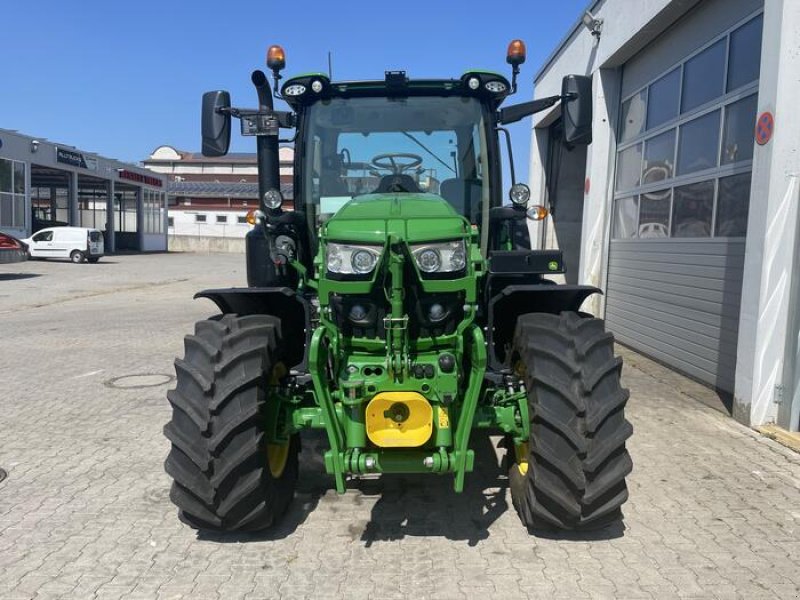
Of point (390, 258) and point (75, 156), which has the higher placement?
point (75, 156)

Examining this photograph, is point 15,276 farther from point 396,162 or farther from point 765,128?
point 765,128

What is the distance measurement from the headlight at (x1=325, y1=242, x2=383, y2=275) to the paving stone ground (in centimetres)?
145

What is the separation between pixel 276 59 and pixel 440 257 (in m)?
2.25

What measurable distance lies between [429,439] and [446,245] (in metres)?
0.99

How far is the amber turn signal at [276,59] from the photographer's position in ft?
15.2

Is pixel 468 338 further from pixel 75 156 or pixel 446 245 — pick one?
pixel 75 156

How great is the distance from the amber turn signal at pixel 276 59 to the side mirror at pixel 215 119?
1.71ft

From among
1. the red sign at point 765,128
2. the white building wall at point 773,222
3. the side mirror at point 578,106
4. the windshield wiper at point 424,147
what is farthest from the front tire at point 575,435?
the red sign at point 765,128

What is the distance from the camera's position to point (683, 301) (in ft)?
25.2

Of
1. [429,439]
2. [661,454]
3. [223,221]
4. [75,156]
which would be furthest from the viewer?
[223,221]

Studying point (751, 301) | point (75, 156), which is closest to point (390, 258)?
point (751, 301)

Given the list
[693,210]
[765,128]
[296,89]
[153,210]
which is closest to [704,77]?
[693,210]

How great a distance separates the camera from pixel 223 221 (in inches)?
2264

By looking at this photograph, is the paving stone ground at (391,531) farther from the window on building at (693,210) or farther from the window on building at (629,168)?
the window on building at (629,168)
